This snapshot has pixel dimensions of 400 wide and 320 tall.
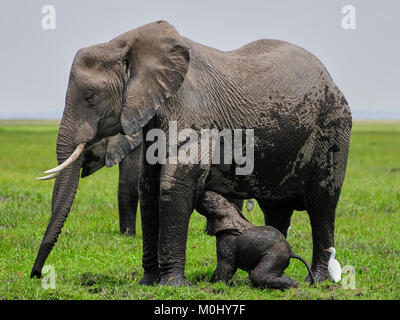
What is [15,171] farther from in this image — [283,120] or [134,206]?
[283,120]

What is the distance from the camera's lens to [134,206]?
1162 cm

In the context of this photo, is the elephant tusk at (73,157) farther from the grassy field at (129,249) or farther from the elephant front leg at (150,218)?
the grassy field at (129,249)

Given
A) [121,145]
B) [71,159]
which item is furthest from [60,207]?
[121,145]

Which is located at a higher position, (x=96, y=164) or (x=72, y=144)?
(x=72, y=144)

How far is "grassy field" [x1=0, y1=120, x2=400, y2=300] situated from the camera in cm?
711

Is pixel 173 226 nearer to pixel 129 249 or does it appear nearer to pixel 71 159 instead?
pixel 71 159

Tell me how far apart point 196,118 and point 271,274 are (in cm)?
161

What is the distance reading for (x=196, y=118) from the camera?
7.08 metres

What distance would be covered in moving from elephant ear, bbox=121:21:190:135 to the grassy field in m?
1.59

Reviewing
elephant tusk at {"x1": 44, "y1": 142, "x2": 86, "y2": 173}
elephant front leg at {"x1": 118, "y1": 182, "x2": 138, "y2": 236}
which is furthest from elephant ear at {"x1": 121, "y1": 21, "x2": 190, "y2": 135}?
elephant front leg at {"x1": 118, "y1": 182, "x2": 138, "y2": 236}
